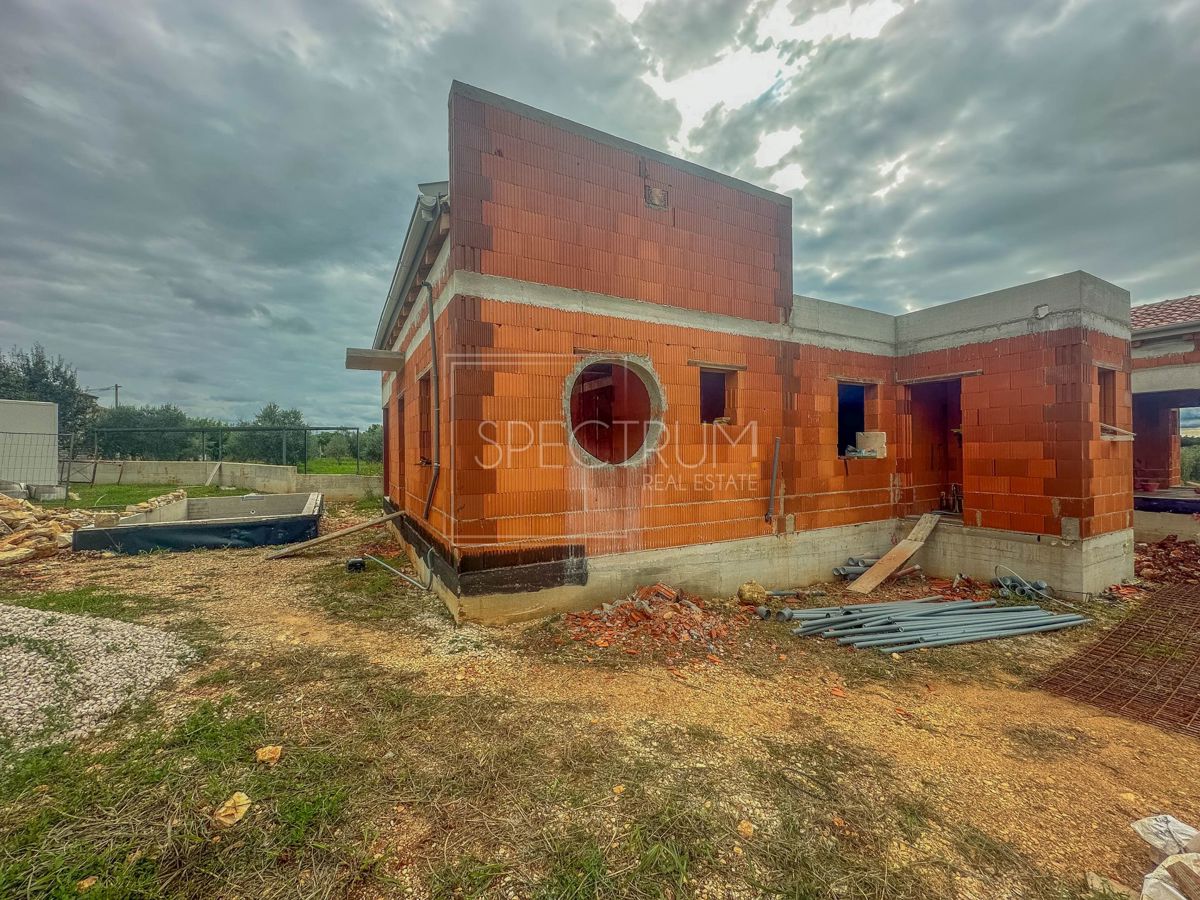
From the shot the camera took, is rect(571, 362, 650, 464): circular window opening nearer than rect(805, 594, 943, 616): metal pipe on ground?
No

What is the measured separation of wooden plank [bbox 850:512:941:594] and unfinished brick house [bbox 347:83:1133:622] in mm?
280

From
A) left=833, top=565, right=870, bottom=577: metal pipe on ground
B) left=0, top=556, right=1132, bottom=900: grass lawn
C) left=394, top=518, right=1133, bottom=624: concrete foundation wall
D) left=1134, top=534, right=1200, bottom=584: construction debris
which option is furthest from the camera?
left=833, top=565, right=870, bottom=577: metal pipe on ground

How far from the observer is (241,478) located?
19078 mm

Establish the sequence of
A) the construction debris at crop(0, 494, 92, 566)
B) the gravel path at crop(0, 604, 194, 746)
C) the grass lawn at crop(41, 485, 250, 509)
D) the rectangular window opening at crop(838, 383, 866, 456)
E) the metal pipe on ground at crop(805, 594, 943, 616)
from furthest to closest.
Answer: the grass lawn at crop(41, 485, 250, 509) < the rectangular window opening at crop(838, 383, 866, 456) < the construction debris at crop(0, 494, 92, 566) < the metal pipe on ground at crop(805, 594, 943, 616) < the gravel path at crop(0, 604, 194, 746)

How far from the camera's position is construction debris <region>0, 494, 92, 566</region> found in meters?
7.68

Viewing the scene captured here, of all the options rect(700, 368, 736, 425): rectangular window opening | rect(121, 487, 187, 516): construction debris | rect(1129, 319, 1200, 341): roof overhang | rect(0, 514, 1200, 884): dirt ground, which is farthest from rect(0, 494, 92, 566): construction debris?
rect(1129, 319, 1200, 341): roof overhang

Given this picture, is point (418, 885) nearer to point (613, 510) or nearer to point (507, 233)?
point (613, 510)

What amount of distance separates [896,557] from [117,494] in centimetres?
2152

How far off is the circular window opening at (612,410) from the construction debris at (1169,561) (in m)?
9.21

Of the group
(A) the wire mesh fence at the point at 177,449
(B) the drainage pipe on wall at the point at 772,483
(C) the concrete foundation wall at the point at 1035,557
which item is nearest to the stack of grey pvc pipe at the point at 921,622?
(C) the concrete foundation wall at the point at 1035,557

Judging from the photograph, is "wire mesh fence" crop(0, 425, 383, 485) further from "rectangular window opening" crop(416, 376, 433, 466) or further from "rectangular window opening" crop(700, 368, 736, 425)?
"rectangular window opening" crop(700, 368, 736, 425)

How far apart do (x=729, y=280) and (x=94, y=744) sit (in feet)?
26.4

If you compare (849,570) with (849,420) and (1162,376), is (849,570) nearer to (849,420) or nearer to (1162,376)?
(849,420)

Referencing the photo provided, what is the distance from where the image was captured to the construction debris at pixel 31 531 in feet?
25.2
